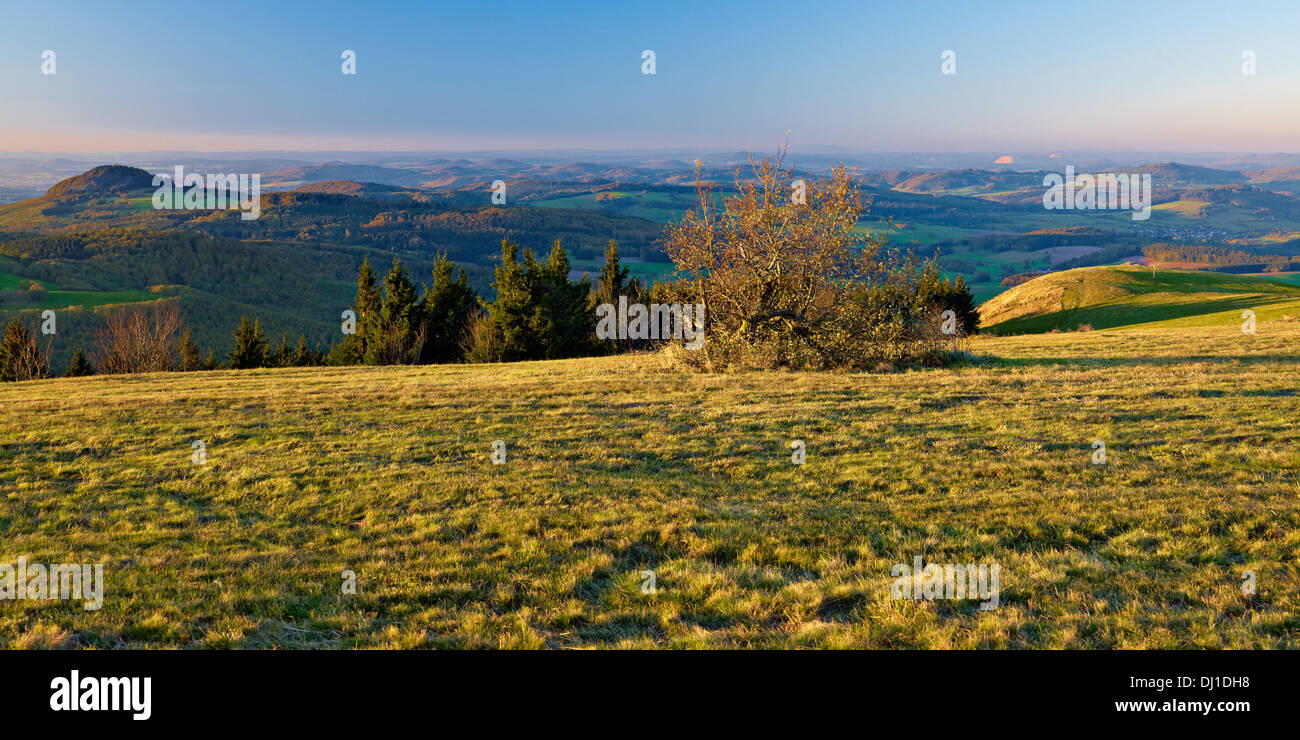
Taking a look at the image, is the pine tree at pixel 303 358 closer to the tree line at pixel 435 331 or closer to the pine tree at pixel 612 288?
the tree line at pixel 435 331

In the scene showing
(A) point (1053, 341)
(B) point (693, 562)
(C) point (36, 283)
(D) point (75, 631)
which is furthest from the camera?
(C) point (36, 283)

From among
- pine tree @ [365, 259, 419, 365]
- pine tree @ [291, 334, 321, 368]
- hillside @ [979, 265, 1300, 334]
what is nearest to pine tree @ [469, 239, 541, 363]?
pine tree @ [365, 259, 419, 365]

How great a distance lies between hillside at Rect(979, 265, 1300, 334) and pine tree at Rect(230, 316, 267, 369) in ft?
210

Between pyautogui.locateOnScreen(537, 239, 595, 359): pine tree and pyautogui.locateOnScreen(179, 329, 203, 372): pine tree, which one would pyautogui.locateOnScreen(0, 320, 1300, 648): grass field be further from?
pyautogui.locateOnScreen(179, 329, 203, 372): pine tree

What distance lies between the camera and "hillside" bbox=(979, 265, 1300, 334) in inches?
1982

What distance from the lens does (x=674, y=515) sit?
8.29m

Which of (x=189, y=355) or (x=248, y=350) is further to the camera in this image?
(x=248, y=350)

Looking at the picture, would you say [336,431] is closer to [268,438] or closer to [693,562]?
[268,438]

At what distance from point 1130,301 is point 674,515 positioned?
72.6 metres

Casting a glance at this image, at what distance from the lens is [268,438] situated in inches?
516

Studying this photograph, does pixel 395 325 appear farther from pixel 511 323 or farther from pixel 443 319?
pixel 511 323

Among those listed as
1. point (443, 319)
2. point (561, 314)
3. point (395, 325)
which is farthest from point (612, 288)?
point (395, 325)

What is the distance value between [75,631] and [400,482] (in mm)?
4585
